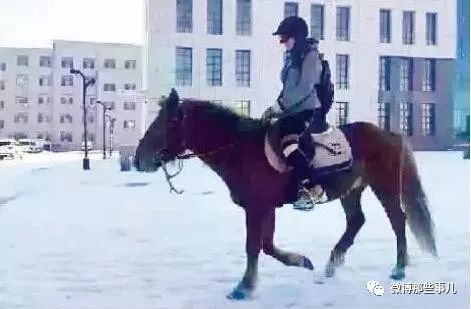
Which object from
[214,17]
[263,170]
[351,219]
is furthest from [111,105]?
[351,219]

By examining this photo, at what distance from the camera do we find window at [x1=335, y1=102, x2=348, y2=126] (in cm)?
212

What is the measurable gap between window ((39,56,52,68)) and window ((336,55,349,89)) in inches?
39.5

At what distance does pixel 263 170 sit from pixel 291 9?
584 mm

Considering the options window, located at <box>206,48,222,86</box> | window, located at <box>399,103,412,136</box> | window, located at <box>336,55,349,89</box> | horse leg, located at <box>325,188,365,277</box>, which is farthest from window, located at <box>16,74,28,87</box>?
window, located at <box>399,103,412,136</box>

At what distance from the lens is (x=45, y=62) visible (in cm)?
218

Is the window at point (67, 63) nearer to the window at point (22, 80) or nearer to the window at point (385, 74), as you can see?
the window at point (22, 80)

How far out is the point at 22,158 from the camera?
225 centimetres

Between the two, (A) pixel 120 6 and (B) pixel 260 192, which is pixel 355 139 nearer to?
(B) pixel 260 192

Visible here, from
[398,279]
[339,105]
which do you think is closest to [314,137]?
[339,105]

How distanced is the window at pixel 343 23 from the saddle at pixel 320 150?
0.33 metres

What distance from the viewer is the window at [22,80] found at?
2214 mm

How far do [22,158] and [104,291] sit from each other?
0.63m

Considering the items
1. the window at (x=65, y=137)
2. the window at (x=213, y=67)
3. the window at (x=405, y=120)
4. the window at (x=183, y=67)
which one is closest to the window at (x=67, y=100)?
the window at (x=65, y=137)

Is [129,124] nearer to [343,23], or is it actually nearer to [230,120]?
[230,120]
